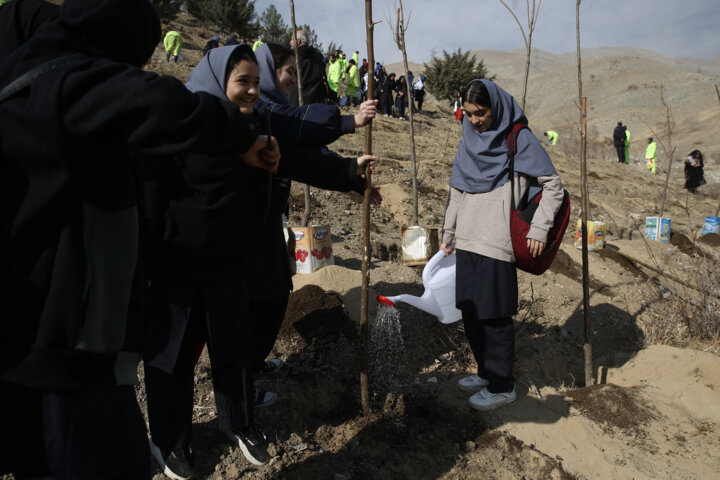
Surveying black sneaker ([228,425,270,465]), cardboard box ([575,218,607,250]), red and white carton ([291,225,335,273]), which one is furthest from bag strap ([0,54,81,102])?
cardboard box ([575,218,607,250])

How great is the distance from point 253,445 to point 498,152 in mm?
1720

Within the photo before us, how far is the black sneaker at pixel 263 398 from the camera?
2.46 m

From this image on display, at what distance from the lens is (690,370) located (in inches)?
116

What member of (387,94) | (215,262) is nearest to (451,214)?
(215,262)

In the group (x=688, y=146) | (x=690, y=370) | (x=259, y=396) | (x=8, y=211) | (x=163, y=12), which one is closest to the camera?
(x=8, y=211)

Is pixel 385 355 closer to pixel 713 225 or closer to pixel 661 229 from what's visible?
pixel 661 229

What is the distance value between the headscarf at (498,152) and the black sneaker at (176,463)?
1760 millimetres

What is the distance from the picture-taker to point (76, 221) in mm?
1059

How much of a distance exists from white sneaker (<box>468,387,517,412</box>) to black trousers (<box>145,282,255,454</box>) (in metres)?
1.17

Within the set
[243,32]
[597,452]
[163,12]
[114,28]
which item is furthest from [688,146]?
[114,28]

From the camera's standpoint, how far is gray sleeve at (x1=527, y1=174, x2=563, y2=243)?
2.36 m

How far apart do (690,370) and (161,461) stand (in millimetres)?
Answer: 2882

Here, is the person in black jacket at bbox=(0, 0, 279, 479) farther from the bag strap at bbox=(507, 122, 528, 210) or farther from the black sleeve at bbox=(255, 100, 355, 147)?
the bag strap at bbox=(507, 122, 528, 210)

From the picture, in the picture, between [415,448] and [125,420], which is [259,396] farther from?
[125,420]
